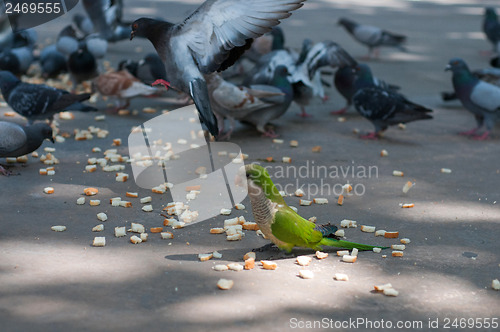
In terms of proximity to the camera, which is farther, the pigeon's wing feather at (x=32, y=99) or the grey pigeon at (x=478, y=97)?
the grey pigeon at (x=478, y=97)

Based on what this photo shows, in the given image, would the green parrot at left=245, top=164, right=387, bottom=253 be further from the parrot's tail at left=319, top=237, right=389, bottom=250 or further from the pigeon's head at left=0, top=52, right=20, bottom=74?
the pigeon's head at left=0, top=52, right=20, bottom=74

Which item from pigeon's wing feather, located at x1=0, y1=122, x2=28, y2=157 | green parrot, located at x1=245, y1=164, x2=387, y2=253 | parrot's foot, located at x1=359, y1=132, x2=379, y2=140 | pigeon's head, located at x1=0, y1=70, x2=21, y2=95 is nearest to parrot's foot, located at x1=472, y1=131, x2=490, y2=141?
parrot's foot, located at x1=359, y1=132, x2=379, y2=140

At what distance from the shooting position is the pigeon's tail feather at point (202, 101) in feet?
13.0

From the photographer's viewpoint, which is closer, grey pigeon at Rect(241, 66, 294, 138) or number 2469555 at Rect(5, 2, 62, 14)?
grey pigeon at Rect(241, 66, 294, 138)

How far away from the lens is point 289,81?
259 inches

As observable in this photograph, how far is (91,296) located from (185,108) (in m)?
4.42

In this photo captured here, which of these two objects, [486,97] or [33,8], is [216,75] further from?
[33,8]

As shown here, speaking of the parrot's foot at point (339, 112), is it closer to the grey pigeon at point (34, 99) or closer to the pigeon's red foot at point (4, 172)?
the grey pigeon at point (34, 99)

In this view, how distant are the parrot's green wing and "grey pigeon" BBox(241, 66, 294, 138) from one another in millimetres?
2793

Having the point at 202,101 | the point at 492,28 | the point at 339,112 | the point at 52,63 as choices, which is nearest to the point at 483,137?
the point at 339,112

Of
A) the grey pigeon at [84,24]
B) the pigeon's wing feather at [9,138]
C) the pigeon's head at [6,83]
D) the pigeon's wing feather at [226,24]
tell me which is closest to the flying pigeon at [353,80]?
the pigeon's wing feather at [226,24]

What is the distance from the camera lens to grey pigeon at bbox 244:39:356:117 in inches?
265

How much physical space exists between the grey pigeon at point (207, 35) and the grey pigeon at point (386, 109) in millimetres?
2549

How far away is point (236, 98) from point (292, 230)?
2.67 m
